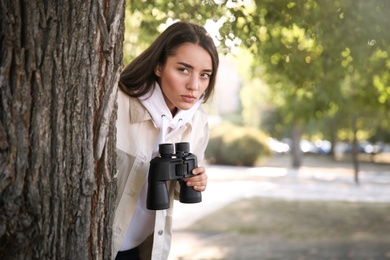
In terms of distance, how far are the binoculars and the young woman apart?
0.07m

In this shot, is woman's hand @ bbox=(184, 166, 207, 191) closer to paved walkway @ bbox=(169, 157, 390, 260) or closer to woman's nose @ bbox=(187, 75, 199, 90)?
woman's nose @ bbox=(187, 75, 199, 90)

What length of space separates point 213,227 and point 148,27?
5.56 meters

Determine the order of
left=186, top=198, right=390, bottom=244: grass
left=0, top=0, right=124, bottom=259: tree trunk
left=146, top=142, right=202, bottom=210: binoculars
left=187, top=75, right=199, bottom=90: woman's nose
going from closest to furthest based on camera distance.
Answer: left=0, top=0, right=124, bottom=259: tree trunk, left=146, top=142, right=202, bottom=210: binoculars, left=187, top=75, right=199, bottom=90: woman's nose, left=186, top=198, right=390, bottom=244: grass

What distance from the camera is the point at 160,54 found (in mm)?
2918

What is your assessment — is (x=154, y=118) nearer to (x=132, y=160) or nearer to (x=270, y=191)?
(x=132, y=160)

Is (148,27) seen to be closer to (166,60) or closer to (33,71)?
(166,60)

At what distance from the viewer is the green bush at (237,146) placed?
29984 millimetres

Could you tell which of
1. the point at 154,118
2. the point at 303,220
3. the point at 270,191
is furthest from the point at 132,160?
the point at 270,191

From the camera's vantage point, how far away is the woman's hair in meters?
2.86

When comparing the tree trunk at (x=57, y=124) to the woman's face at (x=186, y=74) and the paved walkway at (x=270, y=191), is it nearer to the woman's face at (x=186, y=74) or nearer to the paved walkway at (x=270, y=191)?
the woman's face at (x=186, y=74)

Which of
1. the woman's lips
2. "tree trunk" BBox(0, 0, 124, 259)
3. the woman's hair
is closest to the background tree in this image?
the woman's hair

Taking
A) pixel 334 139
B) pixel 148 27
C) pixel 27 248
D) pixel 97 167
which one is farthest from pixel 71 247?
pixel 334 139

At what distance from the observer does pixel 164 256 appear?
2.94 metres

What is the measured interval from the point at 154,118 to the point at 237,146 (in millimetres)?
27496
